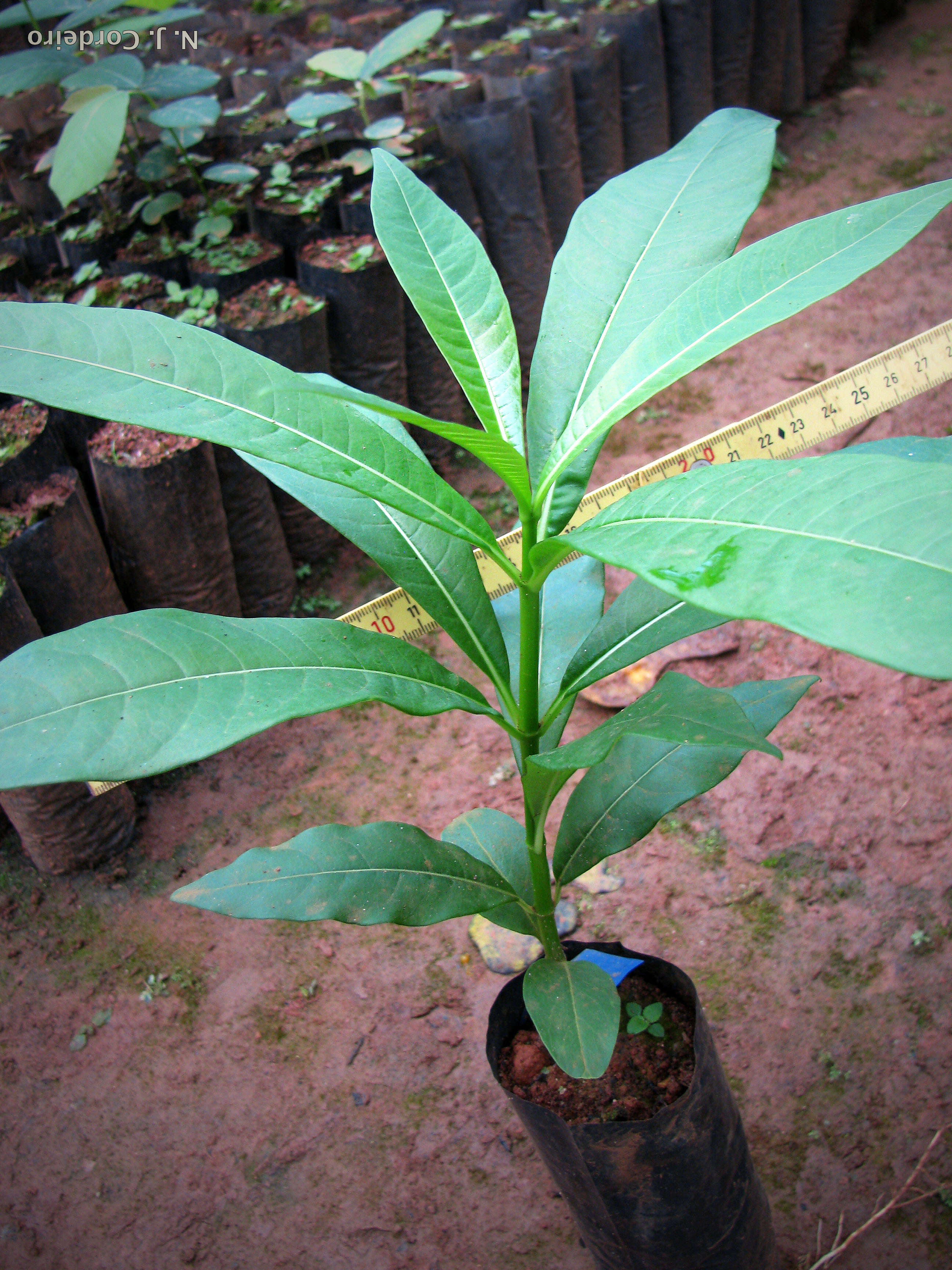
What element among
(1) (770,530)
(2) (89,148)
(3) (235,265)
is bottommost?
(3) (235,265)

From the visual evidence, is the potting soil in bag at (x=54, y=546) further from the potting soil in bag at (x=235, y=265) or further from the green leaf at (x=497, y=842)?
the green leaf at (x=497, y=842)

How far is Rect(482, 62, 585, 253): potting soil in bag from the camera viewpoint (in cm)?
331

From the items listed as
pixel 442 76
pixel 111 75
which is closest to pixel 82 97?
pixel 111 75

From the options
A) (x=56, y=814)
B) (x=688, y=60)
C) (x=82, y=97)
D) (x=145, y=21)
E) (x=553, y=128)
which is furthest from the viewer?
(x=688, y=60)

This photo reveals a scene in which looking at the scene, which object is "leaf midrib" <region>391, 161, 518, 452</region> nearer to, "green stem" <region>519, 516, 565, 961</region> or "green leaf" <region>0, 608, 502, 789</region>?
"green stem" <region>519, 516, 565, 961</region>

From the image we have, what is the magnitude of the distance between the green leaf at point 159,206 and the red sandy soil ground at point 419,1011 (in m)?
1.72

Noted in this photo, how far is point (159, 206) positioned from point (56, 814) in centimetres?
196

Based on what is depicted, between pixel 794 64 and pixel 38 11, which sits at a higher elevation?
pixel 38 11

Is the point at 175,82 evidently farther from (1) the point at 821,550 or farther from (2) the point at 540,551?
(1) the point at 821,550

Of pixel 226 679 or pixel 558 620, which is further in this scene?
pixel 558 620

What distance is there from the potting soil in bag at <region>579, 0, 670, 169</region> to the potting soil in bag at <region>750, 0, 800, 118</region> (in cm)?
72

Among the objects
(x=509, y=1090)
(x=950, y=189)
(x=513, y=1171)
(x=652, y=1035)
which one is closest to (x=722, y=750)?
(x=652, y=1035)

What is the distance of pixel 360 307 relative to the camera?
9.02 ft

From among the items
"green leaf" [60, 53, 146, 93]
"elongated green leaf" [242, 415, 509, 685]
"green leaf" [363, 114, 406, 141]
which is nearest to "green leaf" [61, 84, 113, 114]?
"green leaf" [60, 53, 146, 93]
